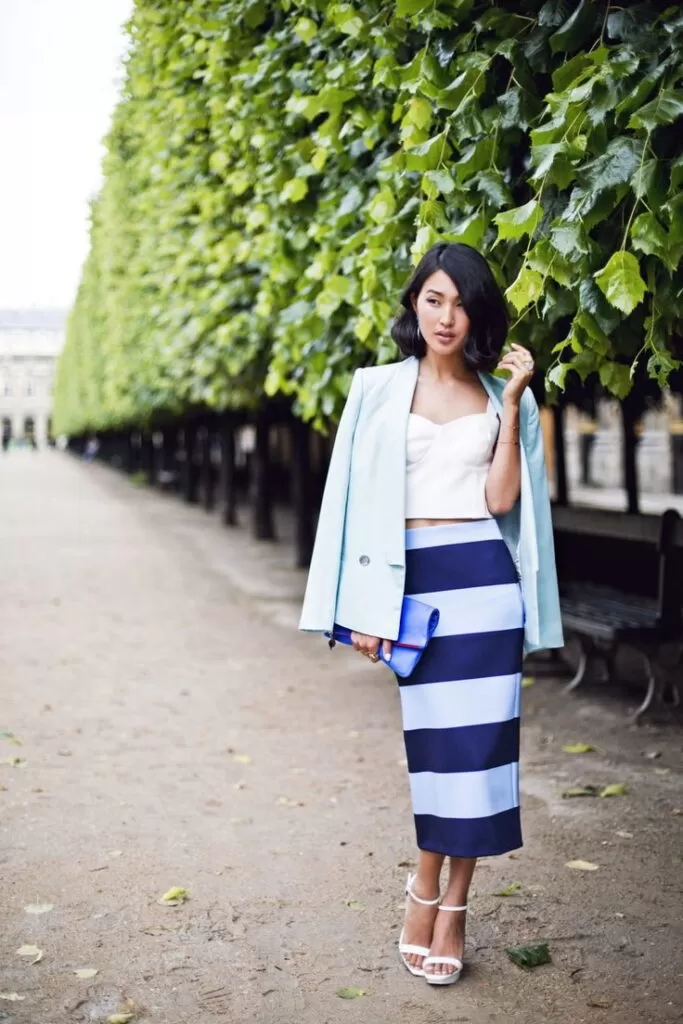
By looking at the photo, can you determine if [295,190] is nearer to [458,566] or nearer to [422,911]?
[458,566]

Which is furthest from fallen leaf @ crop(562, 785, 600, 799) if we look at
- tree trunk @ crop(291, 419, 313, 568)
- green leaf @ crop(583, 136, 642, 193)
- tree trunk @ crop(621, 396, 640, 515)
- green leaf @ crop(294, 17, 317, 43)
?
tree trunk @ crop(291, 419, 313, 568)

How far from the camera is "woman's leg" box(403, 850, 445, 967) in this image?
383cm

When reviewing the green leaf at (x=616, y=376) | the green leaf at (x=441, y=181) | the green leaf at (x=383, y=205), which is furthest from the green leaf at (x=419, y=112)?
the green leaf at (x=616, y=376)

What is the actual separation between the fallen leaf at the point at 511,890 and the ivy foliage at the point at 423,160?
1849 millimetres

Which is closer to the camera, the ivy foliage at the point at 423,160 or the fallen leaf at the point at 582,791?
the ivy foliage at the point at 423,160

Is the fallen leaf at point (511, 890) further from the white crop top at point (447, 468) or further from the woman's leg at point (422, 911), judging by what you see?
the white crop top at point (447, 468)

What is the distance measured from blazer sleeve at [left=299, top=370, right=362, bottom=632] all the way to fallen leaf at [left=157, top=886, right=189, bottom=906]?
134 cm

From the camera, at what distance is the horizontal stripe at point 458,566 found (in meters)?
3.67

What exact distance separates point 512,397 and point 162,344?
1057cm

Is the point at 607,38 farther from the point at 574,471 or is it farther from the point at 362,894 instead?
the point at 574,471

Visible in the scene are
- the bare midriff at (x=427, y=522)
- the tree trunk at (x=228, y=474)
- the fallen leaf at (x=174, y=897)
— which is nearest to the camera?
the bare midriff at (x=427, y=522)

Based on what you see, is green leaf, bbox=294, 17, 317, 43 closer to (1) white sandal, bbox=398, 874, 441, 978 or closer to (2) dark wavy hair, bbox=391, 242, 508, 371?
(2) dark wavy hair, bbox=391, 242, 508, 371

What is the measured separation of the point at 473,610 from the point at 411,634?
19 centimetres

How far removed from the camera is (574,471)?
32875mm
